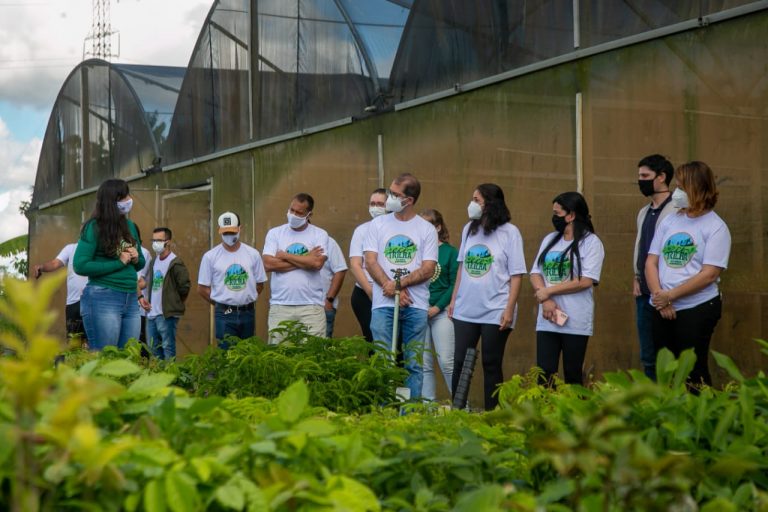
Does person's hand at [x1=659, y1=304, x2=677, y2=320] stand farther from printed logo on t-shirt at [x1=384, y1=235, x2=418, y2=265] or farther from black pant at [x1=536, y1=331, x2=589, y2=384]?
printed logo on t-shirt at [x1=384, y1=235, x2=418, y2=265]

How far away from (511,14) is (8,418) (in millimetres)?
8783

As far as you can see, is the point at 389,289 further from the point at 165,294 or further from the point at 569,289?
the point at 165,294

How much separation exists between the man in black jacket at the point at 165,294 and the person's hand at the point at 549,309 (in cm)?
652

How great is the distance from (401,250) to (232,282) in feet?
10.1

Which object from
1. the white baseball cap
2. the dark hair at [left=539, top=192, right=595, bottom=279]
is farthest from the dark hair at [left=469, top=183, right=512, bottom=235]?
the white baseball cap

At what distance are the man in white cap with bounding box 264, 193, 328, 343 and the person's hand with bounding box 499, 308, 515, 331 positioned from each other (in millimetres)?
2296

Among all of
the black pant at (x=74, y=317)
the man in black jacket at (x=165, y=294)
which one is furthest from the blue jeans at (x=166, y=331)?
the black pant at (x=74, y=317)

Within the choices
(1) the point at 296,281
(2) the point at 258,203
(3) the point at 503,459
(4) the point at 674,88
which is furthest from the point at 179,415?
(2) the point at 258,203

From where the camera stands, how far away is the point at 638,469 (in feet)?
4.82

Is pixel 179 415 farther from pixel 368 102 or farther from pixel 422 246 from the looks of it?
pixel 368 102

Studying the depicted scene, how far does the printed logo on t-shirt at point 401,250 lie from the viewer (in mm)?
8141

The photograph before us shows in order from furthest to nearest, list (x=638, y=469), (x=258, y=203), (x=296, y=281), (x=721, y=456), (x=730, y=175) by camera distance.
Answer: (x=258, y=203)
(x=296, y=281)
(x=730, y=175)
(x=721, y=456)
(x=638, y=469)

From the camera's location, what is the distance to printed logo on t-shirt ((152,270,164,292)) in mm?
13746

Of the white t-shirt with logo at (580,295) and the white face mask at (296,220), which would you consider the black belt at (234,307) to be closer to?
the white face mask at (296,220)
